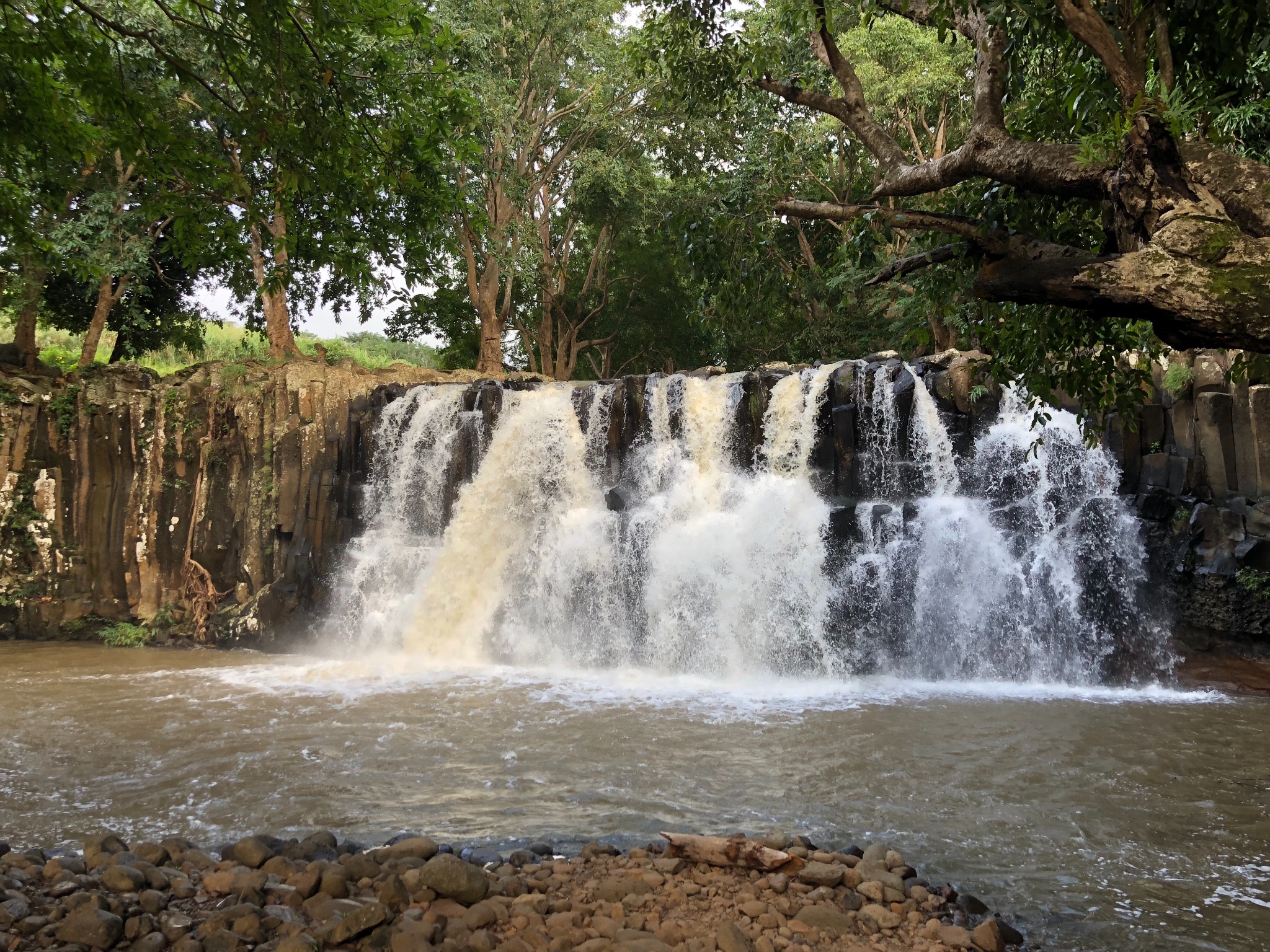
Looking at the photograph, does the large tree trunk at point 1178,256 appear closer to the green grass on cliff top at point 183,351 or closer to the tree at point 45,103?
the tree at point 45,103

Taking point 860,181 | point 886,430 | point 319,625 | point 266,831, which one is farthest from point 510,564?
point 860,181

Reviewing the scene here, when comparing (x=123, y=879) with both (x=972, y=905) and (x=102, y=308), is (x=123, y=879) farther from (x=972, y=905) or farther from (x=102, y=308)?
(x=102, y=308)

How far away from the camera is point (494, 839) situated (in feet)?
18.2

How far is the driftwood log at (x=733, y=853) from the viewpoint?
450 cm

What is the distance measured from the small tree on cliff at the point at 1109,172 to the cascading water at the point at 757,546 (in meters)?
7.22

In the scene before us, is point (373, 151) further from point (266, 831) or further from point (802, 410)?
point (802, 410)

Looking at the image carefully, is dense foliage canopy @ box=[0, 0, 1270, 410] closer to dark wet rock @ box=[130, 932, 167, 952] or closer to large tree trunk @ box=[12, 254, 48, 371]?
dark wet rock @ box=[130, 932, 167, 952]

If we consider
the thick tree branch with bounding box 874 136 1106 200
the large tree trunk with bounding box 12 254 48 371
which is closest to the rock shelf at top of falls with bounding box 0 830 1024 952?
the thick tree branch with bounding box 874 136 1106 200

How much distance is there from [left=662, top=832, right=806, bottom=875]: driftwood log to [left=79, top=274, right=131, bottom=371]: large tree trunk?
1768 centimetres

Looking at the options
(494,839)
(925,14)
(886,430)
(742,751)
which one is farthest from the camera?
(886,430)

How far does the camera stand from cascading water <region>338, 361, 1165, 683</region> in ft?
39.2

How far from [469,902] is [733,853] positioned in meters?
1.28

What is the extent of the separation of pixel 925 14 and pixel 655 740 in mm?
6061

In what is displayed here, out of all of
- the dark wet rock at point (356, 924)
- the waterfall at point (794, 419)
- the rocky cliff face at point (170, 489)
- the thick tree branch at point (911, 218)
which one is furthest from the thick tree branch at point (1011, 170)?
the rocky cliff face at point (170, 489)
